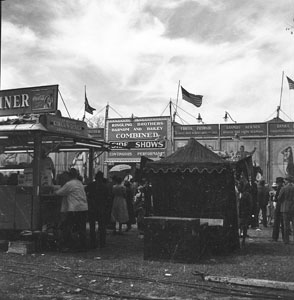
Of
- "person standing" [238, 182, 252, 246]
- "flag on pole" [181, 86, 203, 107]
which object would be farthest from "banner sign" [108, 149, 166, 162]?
"person standing" [238, 182, 252, 246]

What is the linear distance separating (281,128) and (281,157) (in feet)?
6.67

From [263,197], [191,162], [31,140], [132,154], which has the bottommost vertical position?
[263,197]

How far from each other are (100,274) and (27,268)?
1.54 meters

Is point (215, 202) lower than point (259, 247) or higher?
higher

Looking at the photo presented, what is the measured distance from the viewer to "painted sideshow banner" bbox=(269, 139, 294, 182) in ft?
103

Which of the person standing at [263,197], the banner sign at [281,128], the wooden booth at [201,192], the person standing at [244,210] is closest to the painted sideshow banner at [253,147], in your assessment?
the banner sign at [281,128]

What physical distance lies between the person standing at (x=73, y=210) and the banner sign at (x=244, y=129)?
75.9 feet

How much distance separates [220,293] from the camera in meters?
7.12

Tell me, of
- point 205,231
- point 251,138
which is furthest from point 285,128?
point 205,231

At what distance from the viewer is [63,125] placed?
11.4m

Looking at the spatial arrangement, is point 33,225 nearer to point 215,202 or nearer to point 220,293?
point 215,202

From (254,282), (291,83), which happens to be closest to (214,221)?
(254,282)

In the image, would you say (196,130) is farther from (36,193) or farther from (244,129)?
(36,193)

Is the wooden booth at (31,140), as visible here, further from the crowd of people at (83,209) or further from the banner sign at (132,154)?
the banner sign at (132,154)
